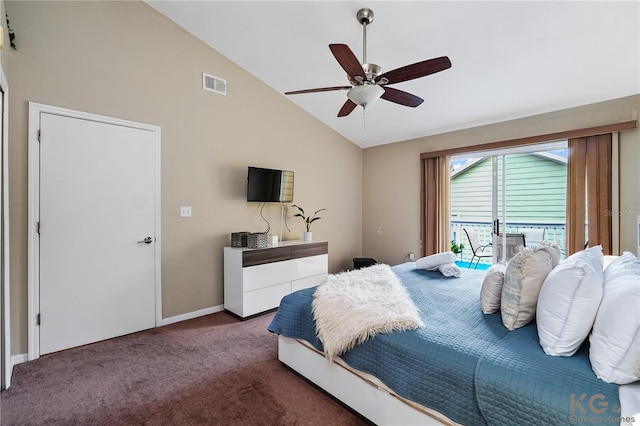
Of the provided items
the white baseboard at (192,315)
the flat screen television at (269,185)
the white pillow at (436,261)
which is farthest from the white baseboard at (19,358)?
the white pillow at (436,261)

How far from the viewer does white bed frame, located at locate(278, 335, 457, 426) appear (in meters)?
1.37

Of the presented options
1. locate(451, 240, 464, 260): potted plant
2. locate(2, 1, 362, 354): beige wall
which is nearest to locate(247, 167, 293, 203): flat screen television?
locate(2, 1, 362, 354): beige wall

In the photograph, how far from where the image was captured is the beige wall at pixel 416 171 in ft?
9.72

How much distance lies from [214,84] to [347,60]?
6.99 ft

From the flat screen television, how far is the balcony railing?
2.66 metres

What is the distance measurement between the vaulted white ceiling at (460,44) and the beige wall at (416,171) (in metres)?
0.14

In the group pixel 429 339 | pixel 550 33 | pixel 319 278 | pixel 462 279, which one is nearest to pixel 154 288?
pixel 319 278

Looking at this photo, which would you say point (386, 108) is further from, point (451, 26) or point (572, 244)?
point (572, 244)

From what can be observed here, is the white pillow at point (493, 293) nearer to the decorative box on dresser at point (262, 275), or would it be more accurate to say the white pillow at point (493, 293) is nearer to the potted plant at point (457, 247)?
the decorative box on dresser at point (262, 275)

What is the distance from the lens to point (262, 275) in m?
3.26

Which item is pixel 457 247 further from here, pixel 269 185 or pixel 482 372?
pixel 482 372

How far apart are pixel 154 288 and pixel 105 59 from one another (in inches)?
87.8

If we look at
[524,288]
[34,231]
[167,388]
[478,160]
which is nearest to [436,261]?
[524,288]

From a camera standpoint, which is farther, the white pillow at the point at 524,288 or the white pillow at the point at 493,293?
the white pillow at the point at 493,293
